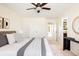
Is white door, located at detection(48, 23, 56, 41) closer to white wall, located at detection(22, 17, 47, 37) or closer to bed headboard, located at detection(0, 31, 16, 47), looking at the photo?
white wall, located at detection(22, 17, 47, 37)

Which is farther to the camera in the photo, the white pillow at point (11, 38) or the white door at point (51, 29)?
the white pillow at point (11, 38)

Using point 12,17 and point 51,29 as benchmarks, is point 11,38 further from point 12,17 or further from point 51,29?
point 51,29

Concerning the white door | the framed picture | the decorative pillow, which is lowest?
the decorative pillow

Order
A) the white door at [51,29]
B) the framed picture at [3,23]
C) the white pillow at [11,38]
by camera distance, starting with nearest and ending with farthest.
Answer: the white door at [51,29] → the framed picture at [3,23] → the white pillow at [11,38]

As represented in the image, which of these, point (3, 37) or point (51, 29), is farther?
point (3, 37)

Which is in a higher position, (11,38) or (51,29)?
(51,29)

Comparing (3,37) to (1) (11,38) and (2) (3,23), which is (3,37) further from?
(2) (3,23)

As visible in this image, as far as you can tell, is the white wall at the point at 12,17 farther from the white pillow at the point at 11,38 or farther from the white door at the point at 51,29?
the white door at the point at 51,29

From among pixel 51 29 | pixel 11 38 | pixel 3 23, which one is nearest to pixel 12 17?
pixel 3 23

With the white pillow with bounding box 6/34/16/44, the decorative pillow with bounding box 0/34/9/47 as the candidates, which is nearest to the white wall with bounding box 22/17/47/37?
the white pillow with bounding box 6/34/16/44

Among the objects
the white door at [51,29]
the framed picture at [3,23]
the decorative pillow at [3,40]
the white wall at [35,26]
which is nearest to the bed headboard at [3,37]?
the decorative pillow at [3,40]

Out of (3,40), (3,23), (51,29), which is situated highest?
(3,23)

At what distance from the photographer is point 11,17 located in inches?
68.1

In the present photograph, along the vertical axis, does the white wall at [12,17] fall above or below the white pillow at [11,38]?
above
